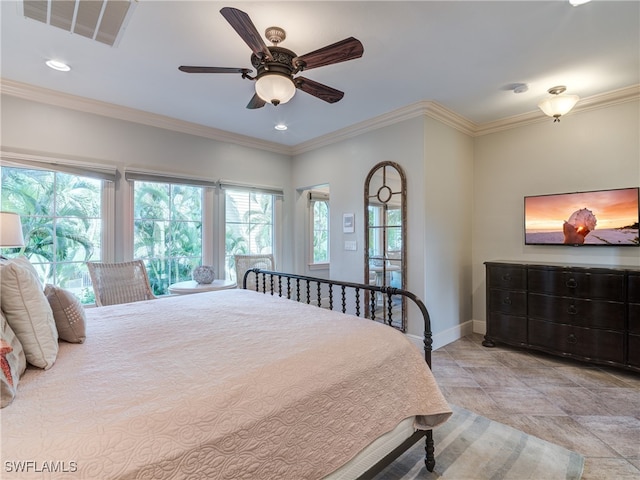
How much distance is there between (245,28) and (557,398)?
339 cm

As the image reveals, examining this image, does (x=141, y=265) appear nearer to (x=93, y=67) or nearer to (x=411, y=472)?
(x=93, y=67)

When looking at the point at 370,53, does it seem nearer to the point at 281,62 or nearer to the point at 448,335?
the point at 281,62

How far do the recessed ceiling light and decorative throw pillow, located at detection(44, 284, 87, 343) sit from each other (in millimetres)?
2162

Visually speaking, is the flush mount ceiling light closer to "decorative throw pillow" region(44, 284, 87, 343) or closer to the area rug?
the area rug

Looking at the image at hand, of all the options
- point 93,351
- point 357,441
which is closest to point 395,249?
point 357,441

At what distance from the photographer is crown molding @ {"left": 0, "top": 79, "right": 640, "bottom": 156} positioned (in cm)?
298

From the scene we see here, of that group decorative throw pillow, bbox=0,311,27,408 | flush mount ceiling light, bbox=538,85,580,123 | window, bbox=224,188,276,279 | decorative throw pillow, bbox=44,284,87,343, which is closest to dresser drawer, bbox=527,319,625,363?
flush mount ceiling light, bbox=538,85,580,123

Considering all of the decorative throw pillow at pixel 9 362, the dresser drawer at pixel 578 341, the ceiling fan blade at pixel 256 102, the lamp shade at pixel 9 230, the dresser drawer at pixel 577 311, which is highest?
the ceiling fan blade at pixel 256 102

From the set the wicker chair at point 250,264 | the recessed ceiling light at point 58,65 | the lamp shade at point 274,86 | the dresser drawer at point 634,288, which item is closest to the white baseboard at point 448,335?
the dresser drawer at point 634,288

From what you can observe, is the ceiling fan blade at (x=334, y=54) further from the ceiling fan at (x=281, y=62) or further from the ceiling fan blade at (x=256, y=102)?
the ceiling fan blade at (x=256, y=102)

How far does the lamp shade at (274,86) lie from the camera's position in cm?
194

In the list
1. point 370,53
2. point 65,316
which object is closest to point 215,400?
point 65,316

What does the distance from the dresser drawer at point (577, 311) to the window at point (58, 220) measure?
4.71m

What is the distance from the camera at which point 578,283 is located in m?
2.98
